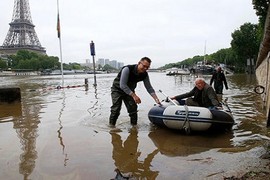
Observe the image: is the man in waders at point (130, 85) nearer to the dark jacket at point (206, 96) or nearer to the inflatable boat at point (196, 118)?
the inflatable boat at point (196, 118)

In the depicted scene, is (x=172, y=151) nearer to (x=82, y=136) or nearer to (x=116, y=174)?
(x=116, y=174)

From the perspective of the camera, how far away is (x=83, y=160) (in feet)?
16.7

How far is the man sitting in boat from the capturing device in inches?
288

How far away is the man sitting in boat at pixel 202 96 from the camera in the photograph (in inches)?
288

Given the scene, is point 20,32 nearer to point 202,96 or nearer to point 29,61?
point 29,61

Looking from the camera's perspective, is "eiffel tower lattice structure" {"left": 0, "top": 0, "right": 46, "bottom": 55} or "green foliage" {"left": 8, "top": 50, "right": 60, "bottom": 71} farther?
"eiffel tower lattice structure" {"left": 0, "top": 0, "right": 46, "bottom": 55}

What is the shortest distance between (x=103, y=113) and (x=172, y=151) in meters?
4.99

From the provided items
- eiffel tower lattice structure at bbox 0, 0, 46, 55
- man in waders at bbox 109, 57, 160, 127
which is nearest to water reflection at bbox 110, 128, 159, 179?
man in waders at bbox 109, 57, 160, 127

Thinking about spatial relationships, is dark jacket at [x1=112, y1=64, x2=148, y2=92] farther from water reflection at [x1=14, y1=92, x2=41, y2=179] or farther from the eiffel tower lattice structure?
the eiffel tower lattice structure

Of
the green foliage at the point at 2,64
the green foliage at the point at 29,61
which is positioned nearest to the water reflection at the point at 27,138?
the green foliage at the point at 2,64

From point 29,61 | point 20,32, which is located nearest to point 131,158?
point 29,61

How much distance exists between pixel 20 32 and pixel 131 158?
13204 cm

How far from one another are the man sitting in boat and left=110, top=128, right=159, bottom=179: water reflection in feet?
6.07

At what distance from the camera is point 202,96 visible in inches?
295
